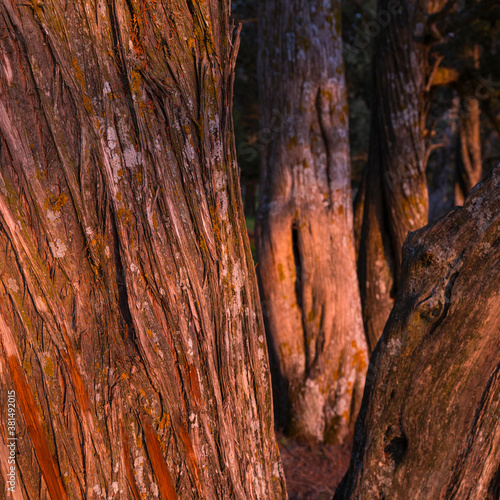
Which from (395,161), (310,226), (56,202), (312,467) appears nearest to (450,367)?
(56,202)

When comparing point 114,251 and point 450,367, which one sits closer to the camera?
point 114,251

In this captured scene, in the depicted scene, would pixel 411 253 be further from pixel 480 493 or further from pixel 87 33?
pixel 87 33

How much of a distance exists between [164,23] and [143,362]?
45.4 inches

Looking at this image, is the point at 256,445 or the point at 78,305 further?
the point at 256,445

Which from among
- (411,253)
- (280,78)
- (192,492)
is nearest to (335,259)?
(280,78)

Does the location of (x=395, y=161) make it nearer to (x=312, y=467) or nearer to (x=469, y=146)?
(x=312, y=467)

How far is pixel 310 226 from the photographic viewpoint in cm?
424

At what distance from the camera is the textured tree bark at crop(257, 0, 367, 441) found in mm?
4234

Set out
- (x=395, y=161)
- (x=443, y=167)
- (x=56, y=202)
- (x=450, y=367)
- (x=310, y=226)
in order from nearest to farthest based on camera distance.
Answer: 1. (x=56, y=202)
2. (x=450, y=367)
3. (x=310, y=226)
4. (x=395, y=161)
5. (x=443, y=167)

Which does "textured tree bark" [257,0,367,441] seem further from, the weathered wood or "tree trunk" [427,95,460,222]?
"tree trunk" [427,95,460,222]

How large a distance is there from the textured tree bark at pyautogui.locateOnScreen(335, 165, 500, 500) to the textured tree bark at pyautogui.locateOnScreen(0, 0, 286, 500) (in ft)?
2.52

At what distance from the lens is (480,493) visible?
1842 mm

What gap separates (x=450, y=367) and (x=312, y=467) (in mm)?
2712

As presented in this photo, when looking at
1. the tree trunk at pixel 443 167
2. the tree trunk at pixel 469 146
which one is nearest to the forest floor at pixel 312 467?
the tree trunk at pixel 469 146
